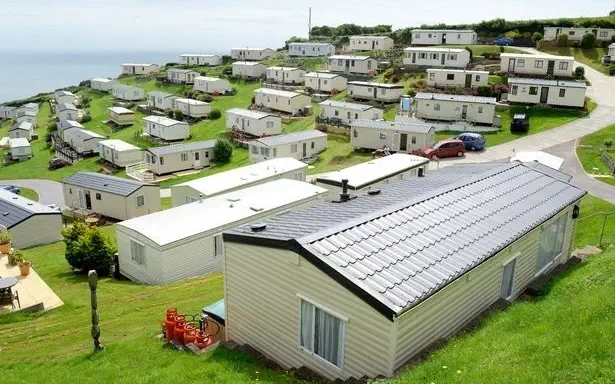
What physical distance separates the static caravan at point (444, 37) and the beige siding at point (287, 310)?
82.7 m

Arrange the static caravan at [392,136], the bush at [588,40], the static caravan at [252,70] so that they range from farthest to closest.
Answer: the static caravan at [252,70]
the bush at [588,40]
the static caravan at [392,136]

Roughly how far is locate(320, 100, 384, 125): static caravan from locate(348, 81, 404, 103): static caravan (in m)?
6.58

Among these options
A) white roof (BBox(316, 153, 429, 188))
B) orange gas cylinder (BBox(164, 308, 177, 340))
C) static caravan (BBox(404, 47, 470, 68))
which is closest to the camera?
orange gas cylinder (BBox(164, 308, 177, 340))

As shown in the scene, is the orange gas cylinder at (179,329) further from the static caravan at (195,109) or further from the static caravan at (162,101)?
the static caravan at (162,101)

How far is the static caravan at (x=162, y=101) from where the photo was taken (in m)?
83.8

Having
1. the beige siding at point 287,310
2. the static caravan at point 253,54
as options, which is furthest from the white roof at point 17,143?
the beige siding at point 287,310

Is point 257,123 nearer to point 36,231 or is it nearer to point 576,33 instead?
point 36,231

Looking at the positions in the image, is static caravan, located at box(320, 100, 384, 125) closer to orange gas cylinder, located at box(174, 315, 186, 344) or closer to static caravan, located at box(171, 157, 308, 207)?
static caravan, located at box(171, 157, 308, 207)

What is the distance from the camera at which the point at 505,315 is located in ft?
37.4

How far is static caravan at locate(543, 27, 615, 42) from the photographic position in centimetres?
Result: 7519

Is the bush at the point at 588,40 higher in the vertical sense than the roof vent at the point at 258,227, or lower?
higher

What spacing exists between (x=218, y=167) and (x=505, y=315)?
4377 cm

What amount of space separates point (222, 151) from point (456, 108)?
2482 centimetres

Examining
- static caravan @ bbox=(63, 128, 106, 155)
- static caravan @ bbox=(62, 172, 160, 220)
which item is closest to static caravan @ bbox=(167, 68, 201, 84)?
static caravan @ bbox=(63, 128, 106, 155)
